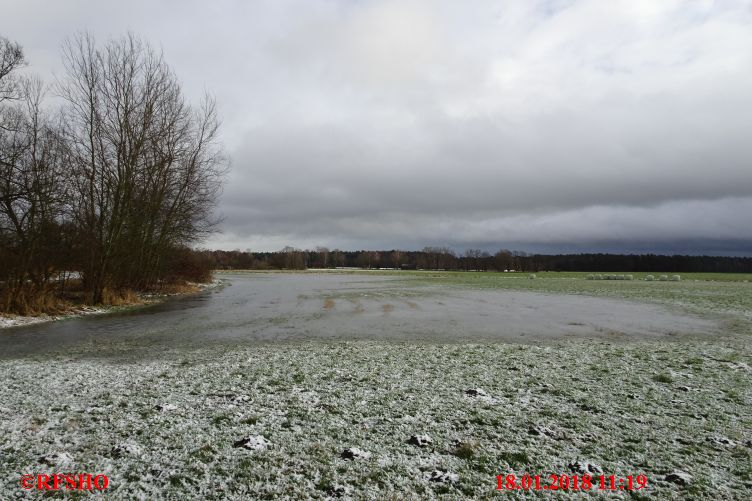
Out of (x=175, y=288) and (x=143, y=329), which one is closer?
(x=143, y=329)

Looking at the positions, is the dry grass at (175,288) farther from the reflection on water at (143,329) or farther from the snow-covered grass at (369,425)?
the snow-covered grass at (369,425)

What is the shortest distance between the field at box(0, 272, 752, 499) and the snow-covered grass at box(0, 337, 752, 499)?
0.08 ft

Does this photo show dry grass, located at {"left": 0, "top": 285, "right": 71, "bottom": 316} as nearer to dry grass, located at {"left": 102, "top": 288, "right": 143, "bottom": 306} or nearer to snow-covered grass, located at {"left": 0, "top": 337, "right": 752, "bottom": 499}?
dry grass, located at {"left": 102, "top": 288, "right": 143, "bottom": 306}

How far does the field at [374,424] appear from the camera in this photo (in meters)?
4.14

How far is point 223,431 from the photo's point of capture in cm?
529

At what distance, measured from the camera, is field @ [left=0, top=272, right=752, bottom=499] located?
4141 millimetres

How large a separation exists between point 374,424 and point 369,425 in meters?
0.08

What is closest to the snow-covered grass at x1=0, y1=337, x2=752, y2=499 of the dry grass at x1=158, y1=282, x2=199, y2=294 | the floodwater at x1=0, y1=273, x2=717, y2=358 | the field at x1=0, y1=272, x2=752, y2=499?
the field at x1=0, y1=272, x2=752, y2=499

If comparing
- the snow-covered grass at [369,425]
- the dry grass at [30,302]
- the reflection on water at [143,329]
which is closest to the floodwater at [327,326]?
the reflection on water at [143,329]

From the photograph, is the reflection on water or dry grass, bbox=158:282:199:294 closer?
the reflection on water

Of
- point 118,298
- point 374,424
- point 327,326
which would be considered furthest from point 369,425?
point 118,298

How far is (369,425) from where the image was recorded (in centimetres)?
555

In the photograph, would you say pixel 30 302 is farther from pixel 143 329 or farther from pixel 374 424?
pixel 374 424

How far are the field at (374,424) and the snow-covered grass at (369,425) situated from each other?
2 cm
